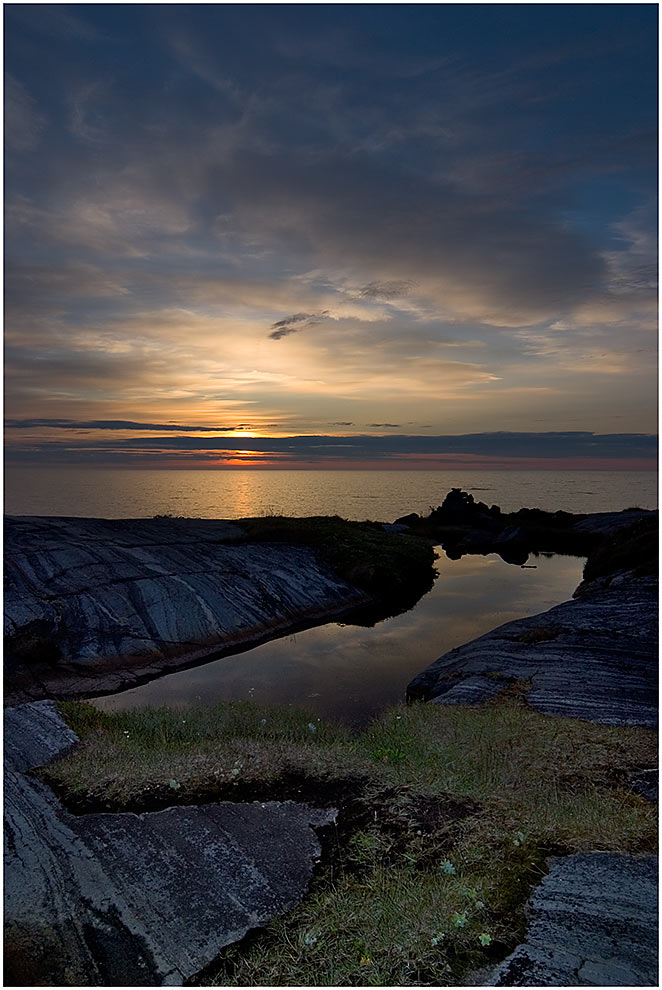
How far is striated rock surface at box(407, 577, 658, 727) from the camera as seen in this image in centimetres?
1627

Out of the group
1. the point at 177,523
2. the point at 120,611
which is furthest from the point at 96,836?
the point at 177,523

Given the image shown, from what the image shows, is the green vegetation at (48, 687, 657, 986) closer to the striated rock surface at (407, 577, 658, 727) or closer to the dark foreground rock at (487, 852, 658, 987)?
the dark foreground rock at (487, 852, 658, 987)

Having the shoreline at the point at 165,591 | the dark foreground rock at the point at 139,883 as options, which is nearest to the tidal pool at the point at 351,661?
the shoreline at the point at 165,591

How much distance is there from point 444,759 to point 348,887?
4707 mm

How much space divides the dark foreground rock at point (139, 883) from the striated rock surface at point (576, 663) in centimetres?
936

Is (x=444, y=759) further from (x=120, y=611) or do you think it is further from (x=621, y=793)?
(x=120, y=611)

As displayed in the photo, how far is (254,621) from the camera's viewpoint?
30.0m

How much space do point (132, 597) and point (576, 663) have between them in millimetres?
18322

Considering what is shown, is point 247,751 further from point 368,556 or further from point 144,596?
point 368,556

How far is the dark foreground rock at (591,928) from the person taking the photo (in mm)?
6125

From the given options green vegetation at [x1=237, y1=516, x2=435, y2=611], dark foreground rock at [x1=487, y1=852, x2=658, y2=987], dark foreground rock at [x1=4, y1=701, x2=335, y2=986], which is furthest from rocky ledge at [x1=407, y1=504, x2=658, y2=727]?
green vegetation at [x1=237, y1=516, x2=435, y2=611]

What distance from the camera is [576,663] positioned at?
61.6ft

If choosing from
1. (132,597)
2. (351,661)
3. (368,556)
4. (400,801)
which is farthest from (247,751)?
(368,556)

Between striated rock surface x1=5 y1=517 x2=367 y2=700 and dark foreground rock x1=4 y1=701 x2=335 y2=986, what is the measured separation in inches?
569
